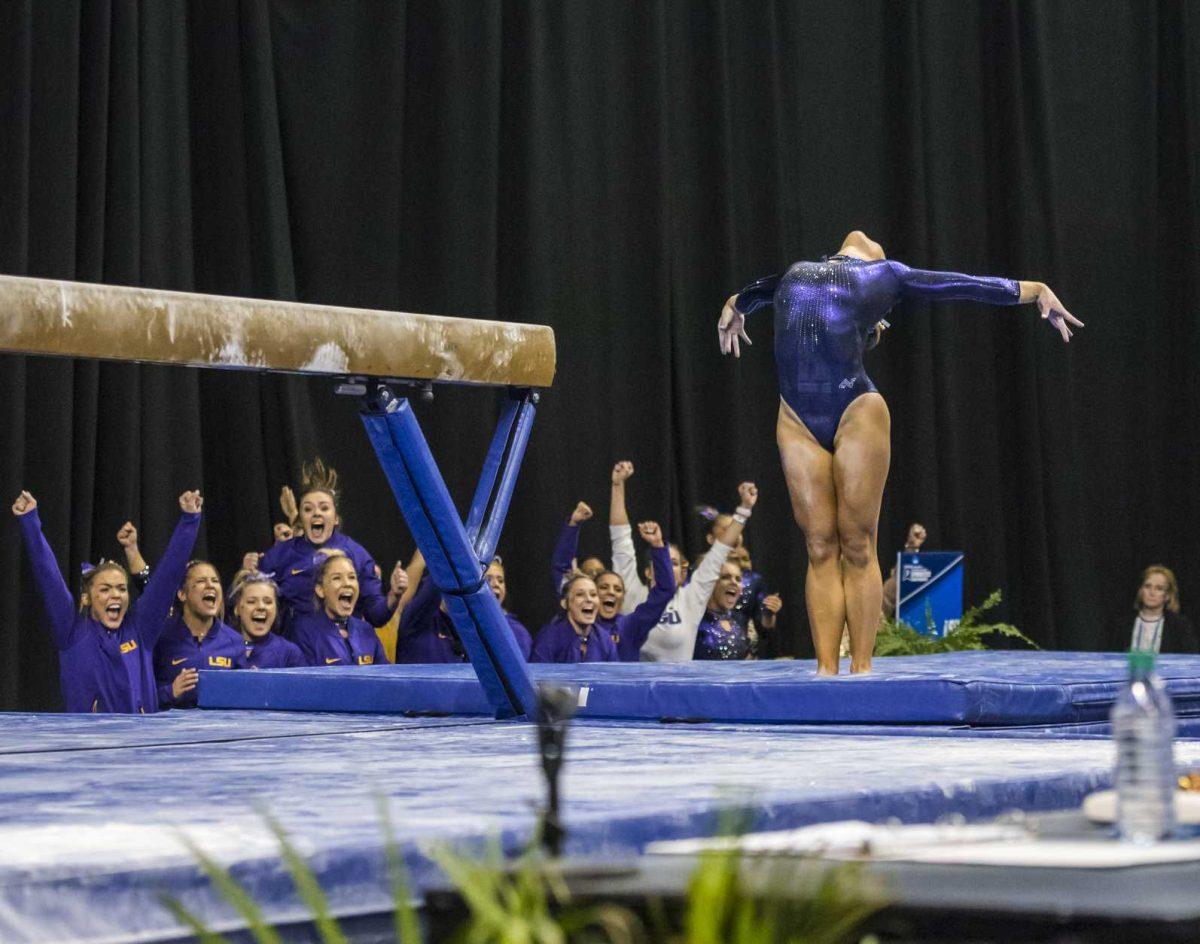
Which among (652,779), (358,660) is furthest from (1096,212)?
(652,779)

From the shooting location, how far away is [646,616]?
751 cm

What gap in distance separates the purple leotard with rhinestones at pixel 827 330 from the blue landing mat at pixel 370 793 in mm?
1056

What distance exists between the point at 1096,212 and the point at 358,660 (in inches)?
271

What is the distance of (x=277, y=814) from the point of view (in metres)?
2.43

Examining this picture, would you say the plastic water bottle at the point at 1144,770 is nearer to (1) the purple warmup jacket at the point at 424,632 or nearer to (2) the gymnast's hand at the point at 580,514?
(1) the purple warmup jacket at the point at 424,632

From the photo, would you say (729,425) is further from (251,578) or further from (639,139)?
(251,578)

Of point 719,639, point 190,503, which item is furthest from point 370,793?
point 719,639

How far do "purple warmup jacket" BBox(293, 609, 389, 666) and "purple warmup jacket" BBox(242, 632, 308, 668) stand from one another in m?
0.16

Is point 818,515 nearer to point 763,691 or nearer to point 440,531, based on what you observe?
point 763,691

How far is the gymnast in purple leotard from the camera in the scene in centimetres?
497

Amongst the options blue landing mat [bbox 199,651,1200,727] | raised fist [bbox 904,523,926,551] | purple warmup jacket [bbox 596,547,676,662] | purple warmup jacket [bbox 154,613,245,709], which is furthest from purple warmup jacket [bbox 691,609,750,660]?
purple warmup jacket [bbox 154,613,245,709]

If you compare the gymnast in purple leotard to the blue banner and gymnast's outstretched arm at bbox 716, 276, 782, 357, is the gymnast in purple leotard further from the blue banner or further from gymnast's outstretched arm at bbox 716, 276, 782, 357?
the blue banner

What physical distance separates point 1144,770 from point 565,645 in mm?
5372

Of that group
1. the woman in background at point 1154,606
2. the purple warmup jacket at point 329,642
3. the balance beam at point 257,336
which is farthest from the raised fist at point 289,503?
the woman in background at point 1154,606
